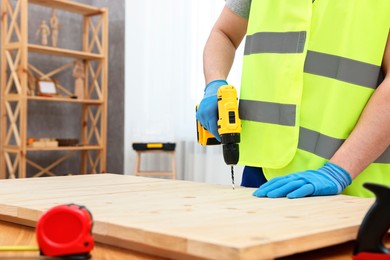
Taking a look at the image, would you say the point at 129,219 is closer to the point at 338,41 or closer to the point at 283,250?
the point at 283,250

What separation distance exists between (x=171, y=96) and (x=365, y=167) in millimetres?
3072

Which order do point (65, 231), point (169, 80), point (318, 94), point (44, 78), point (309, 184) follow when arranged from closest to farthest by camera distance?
point (65, 231) → point (309, 184) → point (318, 94) → point (169, 80) → point (44, 78)

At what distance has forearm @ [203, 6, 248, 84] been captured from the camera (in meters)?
1.59

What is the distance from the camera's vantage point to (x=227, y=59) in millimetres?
1646

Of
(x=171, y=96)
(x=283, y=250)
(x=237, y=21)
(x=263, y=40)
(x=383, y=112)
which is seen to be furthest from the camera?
(x=171, y=96)

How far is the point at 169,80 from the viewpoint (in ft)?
13.9

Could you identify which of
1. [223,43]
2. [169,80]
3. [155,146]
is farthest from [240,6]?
[169,80]

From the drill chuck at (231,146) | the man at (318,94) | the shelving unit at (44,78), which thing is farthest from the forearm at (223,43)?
the shelving unit at (44,78)

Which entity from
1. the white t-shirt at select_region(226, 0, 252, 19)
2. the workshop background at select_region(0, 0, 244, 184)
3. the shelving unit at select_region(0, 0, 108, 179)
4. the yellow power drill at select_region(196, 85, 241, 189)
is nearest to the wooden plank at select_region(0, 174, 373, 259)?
the yellow power drill at select_region(196, 85, 241, 189)

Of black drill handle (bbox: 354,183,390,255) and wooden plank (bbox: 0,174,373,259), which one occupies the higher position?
black drill handle (bbox: 354,183,390,255)

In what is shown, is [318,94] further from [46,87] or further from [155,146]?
[46,87]

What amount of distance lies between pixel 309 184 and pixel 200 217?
0.38 meters

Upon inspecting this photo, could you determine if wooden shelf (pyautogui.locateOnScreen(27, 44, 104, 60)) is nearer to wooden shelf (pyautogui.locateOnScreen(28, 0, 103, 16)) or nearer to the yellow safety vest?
wooden shelf (pyautogui.locateOnScreen(28, 0, 103, 16))

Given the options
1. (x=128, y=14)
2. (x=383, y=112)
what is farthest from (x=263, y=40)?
(x=128, y=14)
